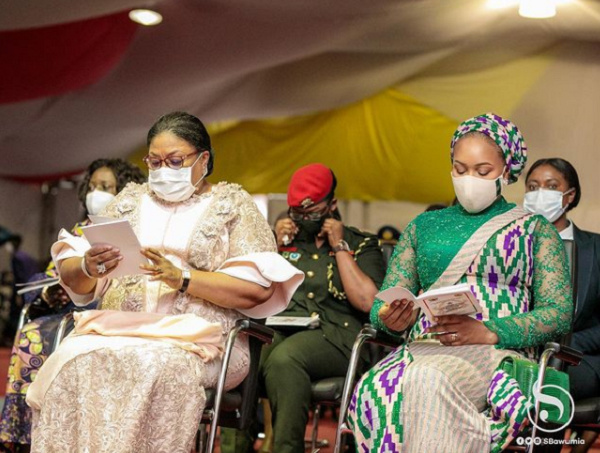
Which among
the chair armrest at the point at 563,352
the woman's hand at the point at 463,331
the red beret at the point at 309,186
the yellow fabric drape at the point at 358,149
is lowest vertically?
the chair armrest at the point at 563,352

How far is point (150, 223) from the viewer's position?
385 cm

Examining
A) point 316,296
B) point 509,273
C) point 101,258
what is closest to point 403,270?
point 509,273

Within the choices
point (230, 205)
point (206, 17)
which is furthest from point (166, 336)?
point (206, 17)

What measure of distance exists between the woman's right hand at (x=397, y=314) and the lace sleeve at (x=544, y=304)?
0.97ft

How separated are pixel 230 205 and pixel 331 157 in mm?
5597

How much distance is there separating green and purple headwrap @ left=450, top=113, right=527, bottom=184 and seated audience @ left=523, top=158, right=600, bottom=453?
0.90 metres

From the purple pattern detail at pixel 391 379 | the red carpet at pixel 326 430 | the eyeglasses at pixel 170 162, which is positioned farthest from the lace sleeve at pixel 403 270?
the red carpet at pixel 326 430

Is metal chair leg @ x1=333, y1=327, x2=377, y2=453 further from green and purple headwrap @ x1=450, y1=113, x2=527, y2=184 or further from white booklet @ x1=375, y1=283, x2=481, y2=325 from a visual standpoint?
green and purple headwrap @ x1=450, y1=113, x2=527, y2=184

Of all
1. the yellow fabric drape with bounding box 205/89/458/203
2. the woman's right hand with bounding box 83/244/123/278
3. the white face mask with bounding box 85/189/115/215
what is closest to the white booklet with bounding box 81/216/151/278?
the woman's right hand with bounding box 83/244/123/278

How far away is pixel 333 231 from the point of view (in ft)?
15.5

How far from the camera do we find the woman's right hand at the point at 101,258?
11.4 ft

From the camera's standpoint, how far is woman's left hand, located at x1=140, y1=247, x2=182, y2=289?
3441mm

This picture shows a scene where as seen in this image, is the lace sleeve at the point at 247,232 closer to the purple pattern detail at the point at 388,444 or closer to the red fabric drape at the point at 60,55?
the purple pattern detail at the point at 388,444

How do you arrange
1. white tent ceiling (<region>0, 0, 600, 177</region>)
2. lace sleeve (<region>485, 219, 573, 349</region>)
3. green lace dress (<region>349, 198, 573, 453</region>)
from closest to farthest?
green lace dress (<region>349, 198, 573, 453</region>), lace sleeve (<region>485, 219, 573, 349</region>), white tent ceiling (<region>0, 0, 600, 177</region>)
